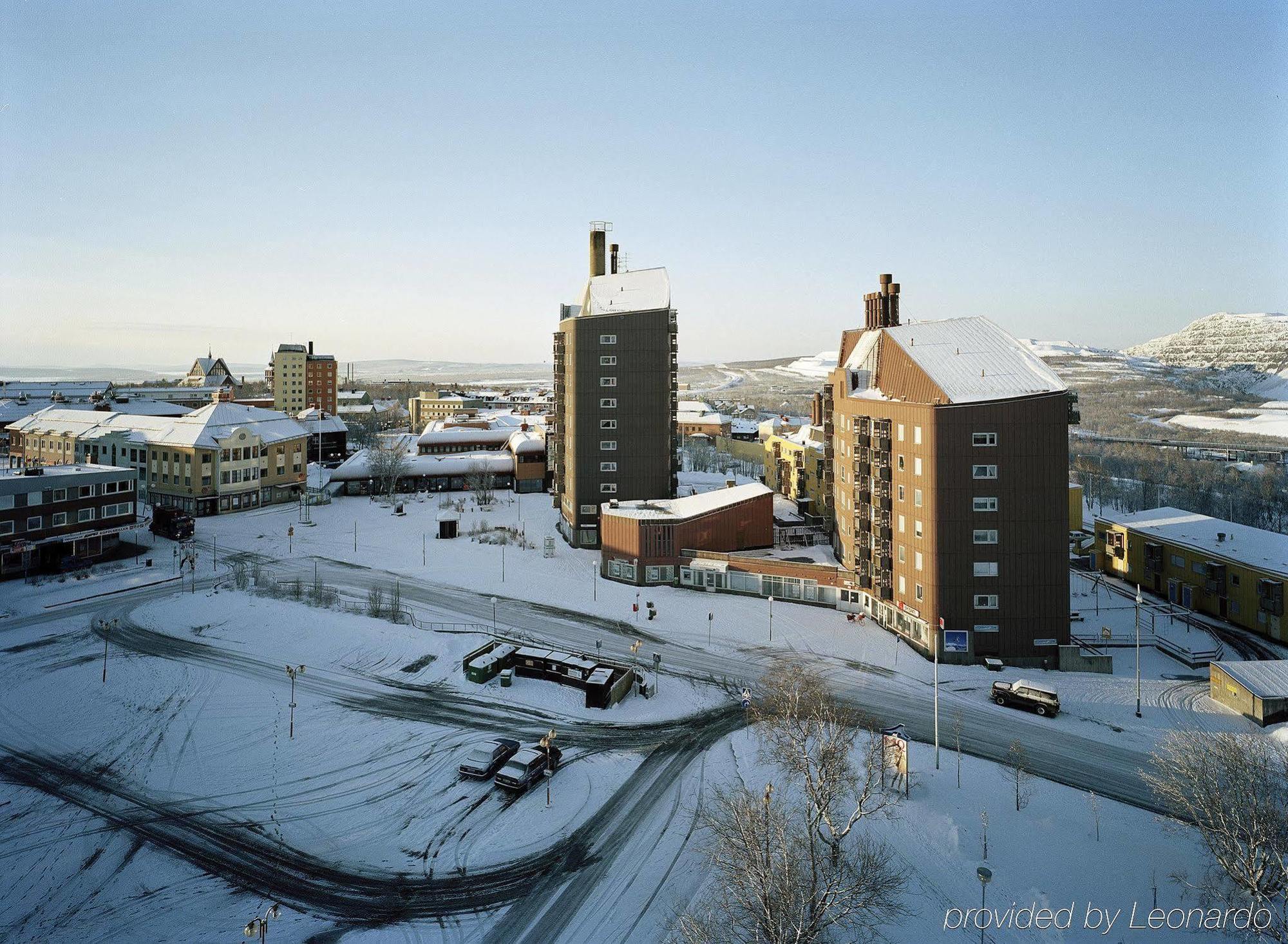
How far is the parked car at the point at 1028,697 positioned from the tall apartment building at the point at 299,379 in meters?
160

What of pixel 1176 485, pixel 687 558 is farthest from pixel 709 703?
pixel 1176 485

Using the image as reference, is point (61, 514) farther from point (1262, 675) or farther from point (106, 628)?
point (1262, 675)

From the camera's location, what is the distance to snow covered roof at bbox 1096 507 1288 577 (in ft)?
158

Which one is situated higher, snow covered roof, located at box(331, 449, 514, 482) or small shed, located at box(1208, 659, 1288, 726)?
snow covered roof, located at box(331, 449, 514, 482)

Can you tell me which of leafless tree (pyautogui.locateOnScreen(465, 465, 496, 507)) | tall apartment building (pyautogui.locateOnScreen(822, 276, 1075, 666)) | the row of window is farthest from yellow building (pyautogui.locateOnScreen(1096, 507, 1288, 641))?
the row of window

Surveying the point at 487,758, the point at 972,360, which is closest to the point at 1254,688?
the point at 972,360

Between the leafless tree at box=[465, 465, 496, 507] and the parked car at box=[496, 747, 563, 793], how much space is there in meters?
57.2

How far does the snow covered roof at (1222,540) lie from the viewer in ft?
158

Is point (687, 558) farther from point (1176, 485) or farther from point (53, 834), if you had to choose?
point (1176, 485)

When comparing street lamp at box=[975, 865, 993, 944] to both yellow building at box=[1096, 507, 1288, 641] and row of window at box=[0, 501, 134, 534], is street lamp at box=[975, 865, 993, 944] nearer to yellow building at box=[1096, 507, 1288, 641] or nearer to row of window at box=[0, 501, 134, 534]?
yellow building at box=[1096, 507, 1288, 641]

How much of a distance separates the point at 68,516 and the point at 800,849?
62909mm

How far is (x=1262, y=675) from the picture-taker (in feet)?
115

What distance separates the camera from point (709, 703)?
3525cm

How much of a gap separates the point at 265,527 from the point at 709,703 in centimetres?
5569
